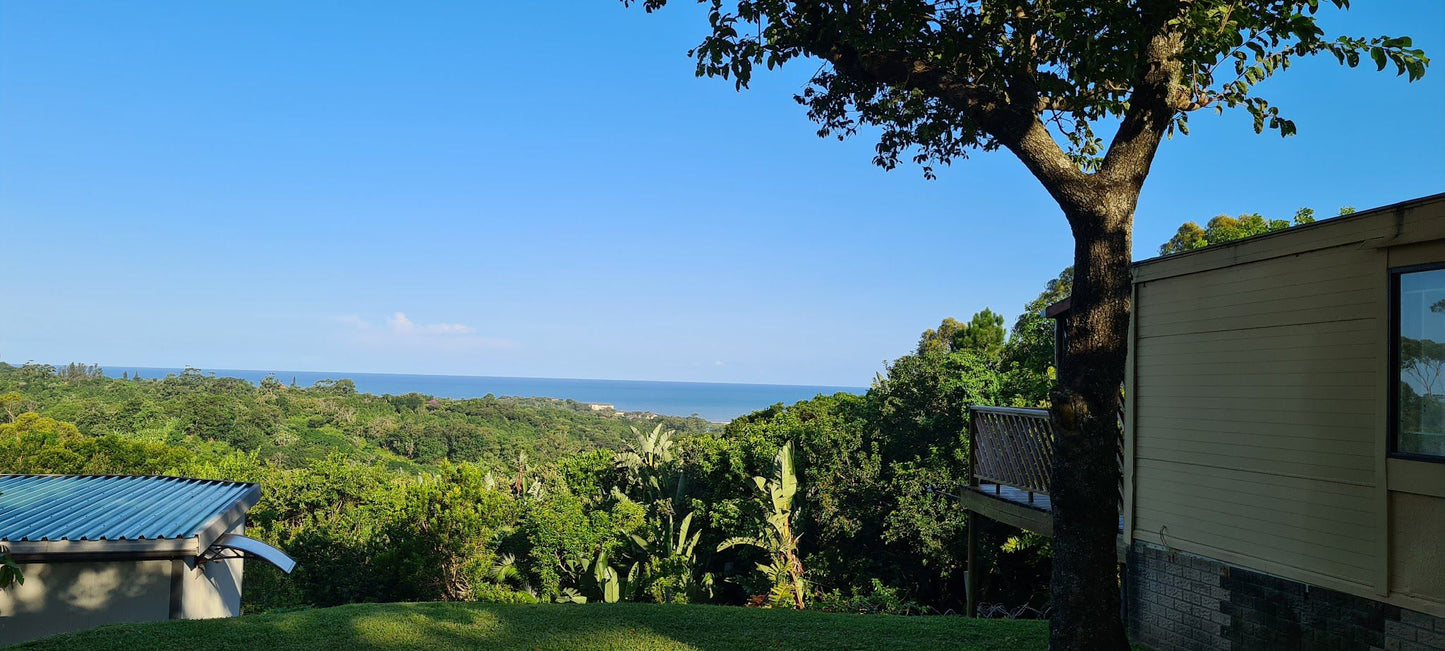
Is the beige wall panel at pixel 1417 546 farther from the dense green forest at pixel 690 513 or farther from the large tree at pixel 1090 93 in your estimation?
the dense green forest at pixel 690 513

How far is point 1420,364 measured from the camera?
179 inches

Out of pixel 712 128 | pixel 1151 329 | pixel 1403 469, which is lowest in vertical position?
→ pixel 1403 469

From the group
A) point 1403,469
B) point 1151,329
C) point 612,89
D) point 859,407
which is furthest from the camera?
point 612,89

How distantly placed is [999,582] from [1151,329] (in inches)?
414

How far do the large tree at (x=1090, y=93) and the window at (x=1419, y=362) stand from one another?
1482 millimetres

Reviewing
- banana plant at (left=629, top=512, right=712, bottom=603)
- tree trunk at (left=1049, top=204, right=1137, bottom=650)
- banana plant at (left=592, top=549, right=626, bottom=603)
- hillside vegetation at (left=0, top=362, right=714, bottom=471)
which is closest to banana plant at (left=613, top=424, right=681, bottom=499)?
banana plant at (left=629, top=512, right=712, bottom=603)

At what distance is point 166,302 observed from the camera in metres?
67.6

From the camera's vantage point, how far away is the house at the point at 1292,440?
4.59 meters

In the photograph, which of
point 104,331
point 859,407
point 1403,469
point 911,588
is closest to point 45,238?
point 104,331

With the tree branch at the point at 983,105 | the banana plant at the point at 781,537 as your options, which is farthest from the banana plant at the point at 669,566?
the tree branch at the point at 983,105

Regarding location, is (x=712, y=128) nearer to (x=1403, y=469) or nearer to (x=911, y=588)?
(x=911, y=588)

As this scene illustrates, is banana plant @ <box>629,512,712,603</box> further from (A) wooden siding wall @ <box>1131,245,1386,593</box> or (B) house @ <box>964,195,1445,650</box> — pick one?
(A) wooden siding wall @ <box>1131,245,1386,593</box>

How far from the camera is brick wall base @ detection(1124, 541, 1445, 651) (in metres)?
4.73

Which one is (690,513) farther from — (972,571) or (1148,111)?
(1148,111)
